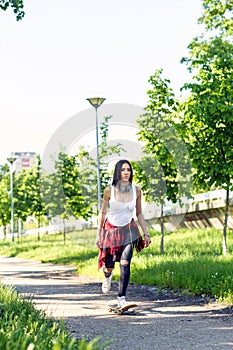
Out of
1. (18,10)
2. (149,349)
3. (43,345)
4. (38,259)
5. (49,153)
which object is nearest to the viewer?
(43,345)

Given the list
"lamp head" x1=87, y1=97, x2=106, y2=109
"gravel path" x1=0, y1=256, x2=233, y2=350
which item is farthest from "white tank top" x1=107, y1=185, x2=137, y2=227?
"lamp head" x1=87, y1=97, x2=106, y2=109

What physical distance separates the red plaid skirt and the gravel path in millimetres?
769

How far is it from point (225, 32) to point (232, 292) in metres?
18.7

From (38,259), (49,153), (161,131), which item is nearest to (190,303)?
(161,131)

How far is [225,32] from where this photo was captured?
86.6 feet

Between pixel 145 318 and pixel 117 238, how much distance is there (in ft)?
3.70

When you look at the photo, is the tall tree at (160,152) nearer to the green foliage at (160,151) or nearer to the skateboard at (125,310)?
the green foliage at (160,151)

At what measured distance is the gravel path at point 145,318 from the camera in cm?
662

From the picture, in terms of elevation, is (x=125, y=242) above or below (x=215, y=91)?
below

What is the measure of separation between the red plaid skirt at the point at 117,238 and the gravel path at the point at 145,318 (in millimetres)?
769

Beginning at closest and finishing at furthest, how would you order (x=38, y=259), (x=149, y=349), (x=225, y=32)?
(x=149, y=349) < (x=38, y=259) < (x=225, y=32)

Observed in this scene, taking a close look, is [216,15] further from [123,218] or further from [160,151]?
[123,218]

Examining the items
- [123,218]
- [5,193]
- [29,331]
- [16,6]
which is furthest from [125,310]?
[5,193]

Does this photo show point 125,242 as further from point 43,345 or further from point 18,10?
point 18,10
